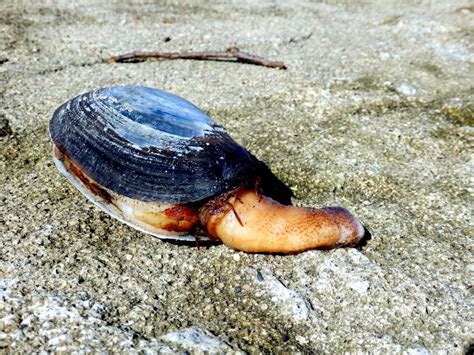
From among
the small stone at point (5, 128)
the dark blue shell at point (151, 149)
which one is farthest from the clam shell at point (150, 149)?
the small stone at point (5, 128)

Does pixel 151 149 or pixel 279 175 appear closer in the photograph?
pixel 151 149

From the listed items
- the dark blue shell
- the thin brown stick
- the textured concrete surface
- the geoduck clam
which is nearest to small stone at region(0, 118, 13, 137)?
the textured concrete surface

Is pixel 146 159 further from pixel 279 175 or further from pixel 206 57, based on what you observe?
pixel 206 57

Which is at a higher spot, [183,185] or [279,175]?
[183,185]

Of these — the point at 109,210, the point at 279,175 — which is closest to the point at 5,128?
the point at 109,210

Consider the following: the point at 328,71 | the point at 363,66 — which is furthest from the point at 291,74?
the point at 363,66

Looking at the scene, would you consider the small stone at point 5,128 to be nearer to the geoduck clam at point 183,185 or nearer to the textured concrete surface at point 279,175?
the textured concrete surface at point 279,175

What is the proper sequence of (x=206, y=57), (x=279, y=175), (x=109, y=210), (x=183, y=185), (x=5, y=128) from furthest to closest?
→ (x=206, y=57)
(x=5, y=128)
(x=279, y=175)
(x=109, y=210)
(x=183, y=185)

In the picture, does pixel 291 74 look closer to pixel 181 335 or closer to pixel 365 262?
pixel 365 262
